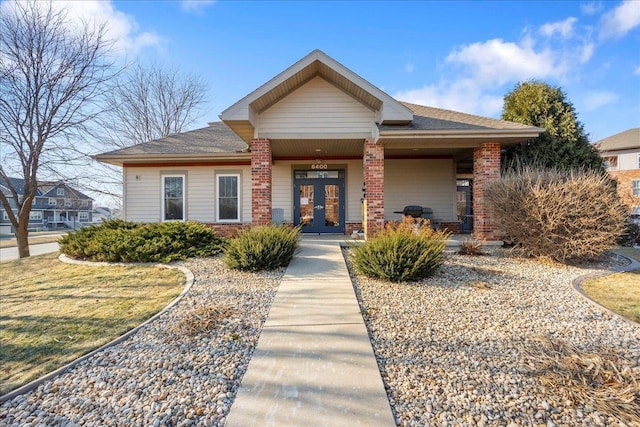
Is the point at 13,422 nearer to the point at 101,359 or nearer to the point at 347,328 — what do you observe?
the point at 101,359

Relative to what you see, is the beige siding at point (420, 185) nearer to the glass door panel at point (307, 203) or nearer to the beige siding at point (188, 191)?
the glass door panel at point (307, 203)

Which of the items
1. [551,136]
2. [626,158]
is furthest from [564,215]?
[626,158]

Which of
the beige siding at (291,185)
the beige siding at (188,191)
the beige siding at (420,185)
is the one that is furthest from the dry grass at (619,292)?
the beige siding at (188,191)

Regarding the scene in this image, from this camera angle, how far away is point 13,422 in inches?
103

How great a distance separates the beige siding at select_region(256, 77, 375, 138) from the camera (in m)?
9.38

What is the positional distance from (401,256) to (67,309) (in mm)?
5806

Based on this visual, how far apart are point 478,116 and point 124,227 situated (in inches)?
492

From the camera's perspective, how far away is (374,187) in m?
9.41

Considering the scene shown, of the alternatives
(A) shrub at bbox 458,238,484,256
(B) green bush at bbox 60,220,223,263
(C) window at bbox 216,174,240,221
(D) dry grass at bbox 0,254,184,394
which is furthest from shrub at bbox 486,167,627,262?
(C) window at bbox 216,174,240,221

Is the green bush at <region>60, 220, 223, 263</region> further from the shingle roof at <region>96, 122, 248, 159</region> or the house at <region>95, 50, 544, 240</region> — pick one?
the shingle roof at <region>96, 122, 248, 159</region>

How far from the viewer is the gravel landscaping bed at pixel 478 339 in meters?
2.51

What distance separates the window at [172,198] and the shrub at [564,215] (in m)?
11.3

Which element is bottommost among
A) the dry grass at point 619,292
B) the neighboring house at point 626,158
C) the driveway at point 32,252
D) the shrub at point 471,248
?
the driveway at point 32,252

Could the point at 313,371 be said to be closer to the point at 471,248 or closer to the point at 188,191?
the point at 471,248
